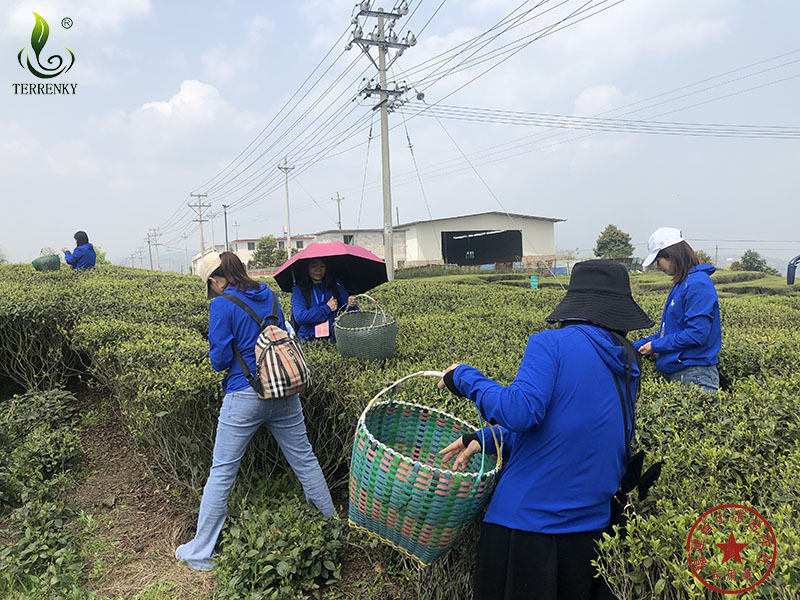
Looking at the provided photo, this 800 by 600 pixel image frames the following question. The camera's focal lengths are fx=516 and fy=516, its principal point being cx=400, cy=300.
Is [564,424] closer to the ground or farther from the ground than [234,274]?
closer to the ground

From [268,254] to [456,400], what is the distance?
152ft

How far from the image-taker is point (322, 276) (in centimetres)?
435

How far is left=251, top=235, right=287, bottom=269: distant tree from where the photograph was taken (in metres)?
45.7

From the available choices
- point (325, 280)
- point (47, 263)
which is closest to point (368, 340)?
point (325, 280)

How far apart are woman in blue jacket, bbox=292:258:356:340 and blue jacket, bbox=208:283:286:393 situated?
1.29 m

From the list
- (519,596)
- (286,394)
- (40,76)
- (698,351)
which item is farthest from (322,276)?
(40,76)

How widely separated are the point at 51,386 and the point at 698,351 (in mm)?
5759

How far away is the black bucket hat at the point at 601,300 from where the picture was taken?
168 cm

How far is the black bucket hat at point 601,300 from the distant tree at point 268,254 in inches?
1758

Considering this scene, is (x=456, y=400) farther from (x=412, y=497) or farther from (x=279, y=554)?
(x=279, y=554)

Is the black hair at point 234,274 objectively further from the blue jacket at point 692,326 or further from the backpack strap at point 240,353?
the blue jacket at point 692,326

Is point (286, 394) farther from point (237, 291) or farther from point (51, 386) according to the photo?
point (51, 386)

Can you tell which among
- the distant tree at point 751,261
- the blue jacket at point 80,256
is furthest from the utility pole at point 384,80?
the distant tree at point 751,261

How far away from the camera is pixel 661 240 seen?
331 cm
